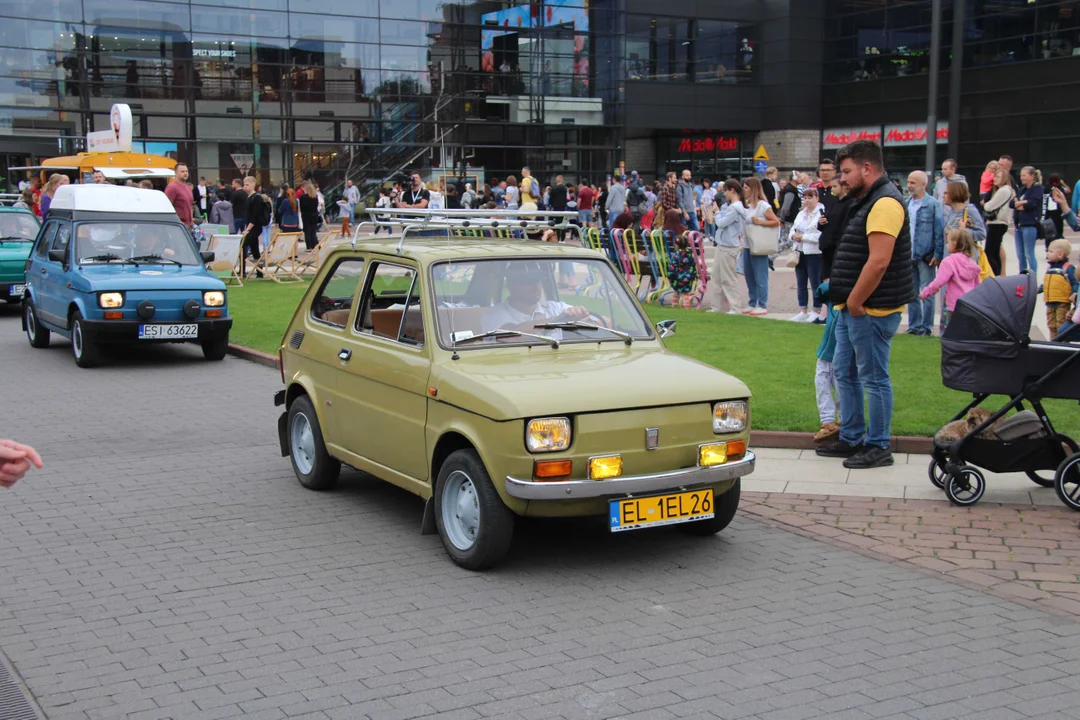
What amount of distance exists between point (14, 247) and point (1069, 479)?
1686 centimetres

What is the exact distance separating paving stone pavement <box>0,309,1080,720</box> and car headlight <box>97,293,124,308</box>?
17.6ft

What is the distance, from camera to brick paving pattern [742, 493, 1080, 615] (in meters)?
5.79

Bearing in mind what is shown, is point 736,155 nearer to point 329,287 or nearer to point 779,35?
point 779,35

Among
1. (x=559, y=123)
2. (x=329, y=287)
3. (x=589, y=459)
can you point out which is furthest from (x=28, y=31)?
(x=589, y=459)

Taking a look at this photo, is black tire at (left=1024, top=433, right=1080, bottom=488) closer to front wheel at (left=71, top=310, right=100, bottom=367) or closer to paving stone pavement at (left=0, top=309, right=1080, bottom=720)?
paving stone pavement at (left=0, top=309, right=1080, bottom=720)

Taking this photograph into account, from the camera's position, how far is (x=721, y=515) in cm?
645

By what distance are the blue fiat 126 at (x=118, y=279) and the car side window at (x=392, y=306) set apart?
672 centimetres

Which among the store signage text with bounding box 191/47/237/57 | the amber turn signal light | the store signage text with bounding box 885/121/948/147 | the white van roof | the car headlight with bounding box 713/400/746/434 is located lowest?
the amber turn signal light

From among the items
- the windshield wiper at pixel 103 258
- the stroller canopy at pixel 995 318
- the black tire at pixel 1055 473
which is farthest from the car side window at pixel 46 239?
the black tire at pixel 1055 473

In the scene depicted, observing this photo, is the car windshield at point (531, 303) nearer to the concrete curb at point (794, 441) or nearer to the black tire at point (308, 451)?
the black tire at point (308, 451)

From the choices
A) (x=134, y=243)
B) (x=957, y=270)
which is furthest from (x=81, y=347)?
(x=957, y=270)

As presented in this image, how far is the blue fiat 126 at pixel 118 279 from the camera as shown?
13.0m

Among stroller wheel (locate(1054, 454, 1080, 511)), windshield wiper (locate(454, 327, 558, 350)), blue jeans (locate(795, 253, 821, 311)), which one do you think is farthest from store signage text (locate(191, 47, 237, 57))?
stroller wheel (locate(1054, 454, 1080, 511))

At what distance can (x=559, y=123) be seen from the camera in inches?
1816
